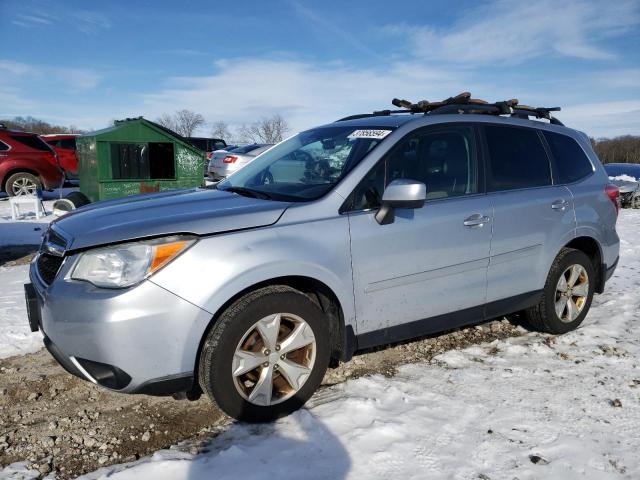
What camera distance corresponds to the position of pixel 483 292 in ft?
11.7

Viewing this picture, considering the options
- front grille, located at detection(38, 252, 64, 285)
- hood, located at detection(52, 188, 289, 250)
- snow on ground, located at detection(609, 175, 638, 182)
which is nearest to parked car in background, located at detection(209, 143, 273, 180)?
snow on ground, located at detection(609, 175, 638, 182)

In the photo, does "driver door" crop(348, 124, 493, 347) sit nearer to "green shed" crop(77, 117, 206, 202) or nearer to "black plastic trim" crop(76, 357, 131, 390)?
"black plastic trim" crop(76, 357, 131, 390)

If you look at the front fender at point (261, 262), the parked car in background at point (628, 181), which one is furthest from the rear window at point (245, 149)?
the front fender at point (261, 262)

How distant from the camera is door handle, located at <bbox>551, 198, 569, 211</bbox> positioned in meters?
3.88

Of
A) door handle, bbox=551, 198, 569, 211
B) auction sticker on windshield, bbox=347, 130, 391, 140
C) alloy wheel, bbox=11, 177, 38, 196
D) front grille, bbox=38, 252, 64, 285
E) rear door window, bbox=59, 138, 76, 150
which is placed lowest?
front grille, bbox=38, 252, 64, 285

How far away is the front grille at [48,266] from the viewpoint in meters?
2.69

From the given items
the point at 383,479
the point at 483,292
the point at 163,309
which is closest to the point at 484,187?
the point at 483,292

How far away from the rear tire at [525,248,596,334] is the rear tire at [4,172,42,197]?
11007 millimetres

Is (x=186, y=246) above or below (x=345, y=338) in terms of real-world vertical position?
above

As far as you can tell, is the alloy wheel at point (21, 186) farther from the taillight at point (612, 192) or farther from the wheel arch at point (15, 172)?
the taillight at point (612, 192)

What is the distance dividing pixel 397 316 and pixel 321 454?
102 centimetres

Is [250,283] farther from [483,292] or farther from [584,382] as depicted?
[584,382]

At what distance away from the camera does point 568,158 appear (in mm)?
4160

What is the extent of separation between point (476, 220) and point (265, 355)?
66.7 inches
